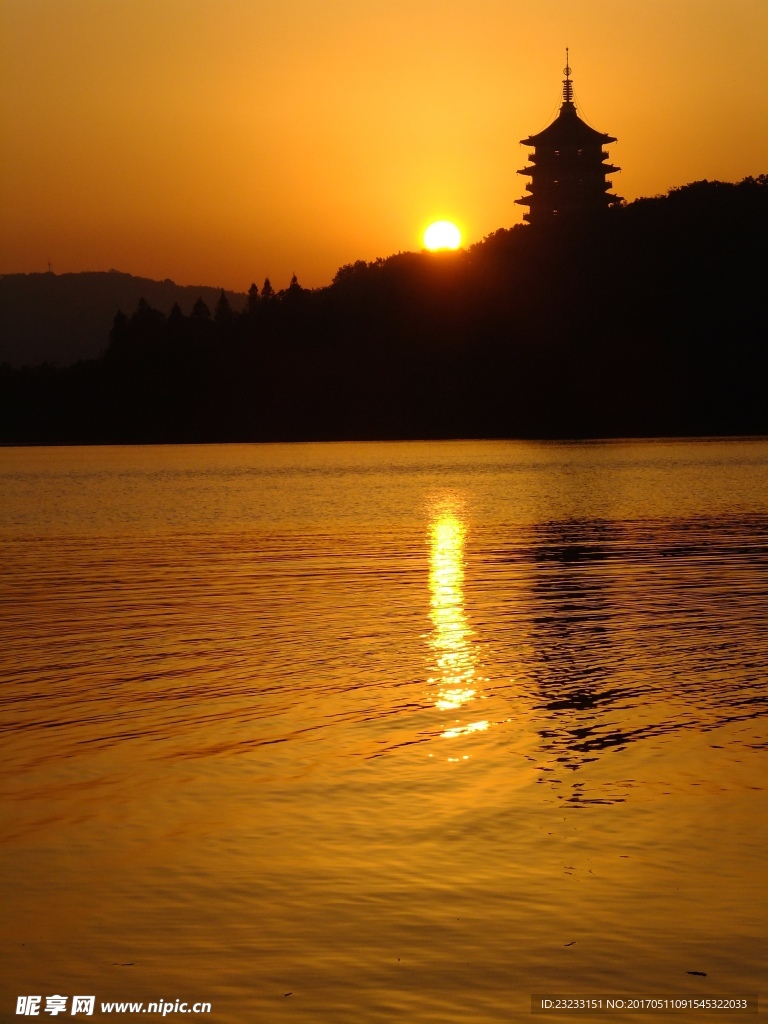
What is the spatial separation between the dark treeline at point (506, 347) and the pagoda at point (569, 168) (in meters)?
14.5

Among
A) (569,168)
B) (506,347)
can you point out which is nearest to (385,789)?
(506,347)

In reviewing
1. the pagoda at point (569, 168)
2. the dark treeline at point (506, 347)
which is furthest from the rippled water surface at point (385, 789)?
the pagoda at point (569, 168)

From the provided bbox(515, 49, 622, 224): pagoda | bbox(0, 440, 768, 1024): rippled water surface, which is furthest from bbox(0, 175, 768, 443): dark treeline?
bbox(0, 440, 768, 1024): rippled water surface

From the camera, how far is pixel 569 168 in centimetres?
16700

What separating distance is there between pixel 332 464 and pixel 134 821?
8108cm

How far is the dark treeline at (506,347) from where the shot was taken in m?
136

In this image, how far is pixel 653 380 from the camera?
137 meters

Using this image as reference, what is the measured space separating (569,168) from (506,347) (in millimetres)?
37159

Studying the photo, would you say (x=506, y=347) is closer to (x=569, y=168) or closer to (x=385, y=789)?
(x=569, y=168)

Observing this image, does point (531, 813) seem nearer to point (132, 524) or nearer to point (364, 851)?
point (364, 851)

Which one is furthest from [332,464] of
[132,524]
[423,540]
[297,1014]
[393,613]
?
[297,1014]

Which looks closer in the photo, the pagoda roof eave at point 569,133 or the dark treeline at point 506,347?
the dark treeline at point 506,347

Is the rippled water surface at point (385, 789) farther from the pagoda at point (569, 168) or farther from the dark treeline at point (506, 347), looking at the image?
the pagoda at point (569, 168)

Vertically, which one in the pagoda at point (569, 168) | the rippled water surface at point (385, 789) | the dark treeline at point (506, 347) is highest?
the pagoda at point (569, 168)
